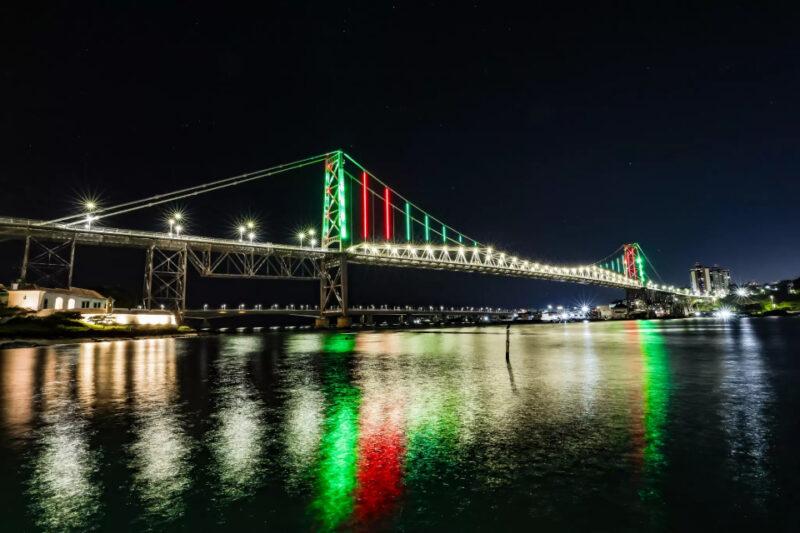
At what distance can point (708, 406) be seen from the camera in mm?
8898

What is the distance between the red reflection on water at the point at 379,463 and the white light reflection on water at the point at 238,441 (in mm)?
1271

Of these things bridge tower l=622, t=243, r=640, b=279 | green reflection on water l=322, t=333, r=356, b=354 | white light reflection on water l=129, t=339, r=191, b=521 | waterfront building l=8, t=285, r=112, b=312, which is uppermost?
bridge tower l=622, t=243, r=640, b=279

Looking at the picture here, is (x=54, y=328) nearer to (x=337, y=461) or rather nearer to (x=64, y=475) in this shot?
(x=64, y=475)

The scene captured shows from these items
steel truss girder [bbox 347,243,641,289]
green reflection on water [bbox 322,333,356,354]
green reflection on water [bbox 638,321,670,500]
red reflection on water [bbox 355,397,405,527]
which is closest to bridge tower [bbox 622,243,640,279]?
steel truss girder [bbox 347,243,641,289]

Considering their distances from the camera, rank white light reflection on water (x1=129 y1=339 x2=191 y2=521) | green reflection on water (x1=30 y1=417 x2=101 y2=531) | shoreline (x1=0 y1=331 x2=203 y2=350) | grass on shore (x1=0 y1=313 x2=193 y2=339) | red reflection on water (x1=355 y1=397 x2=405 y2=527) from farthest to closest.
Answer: grass on shore (x1=0 y1=313 x2=193 y2=339)
shoreline (x1=0 y1=331 x2=203 y2=350)
white light reflection on water (x1=129 y1=339 x2=191 y2=521)
red reflection on water (x1=355 y1=397 x2=405 y2=527)
green reflection on water (x1=30 y1=417 x2=101 y2=531)

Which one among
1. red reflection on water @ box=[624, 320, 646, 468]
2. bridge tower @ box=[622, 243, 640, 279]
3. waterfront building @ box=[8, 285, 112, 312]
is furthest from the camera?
bridge tower @ box=[622, 243, 640, 279]

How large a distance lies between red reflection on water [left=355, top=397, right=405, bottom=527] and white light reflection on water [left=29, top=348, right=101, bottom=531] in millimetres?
2563

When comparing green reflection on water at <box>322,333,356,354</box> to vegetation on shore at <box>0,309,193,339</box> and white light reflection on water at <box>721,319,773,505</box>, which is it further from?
vegetation on shore at <box>0,309,193,339</box>

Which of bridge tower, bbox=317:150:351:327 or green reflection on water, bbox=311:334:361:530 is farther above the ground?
bridge tower, bbox=317:150:351:327

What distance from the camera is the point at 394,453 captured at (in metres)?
5.87

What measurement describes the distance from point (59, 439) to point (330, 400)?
490cm

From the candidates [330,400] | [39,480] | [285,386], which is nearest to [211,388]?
[285,386]

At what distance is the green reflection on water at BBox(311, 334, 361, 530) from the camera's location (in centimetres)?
413

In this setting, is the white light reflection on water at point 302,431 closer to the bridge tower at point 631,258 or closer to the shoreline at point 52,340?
the shoreline at point 52,340
